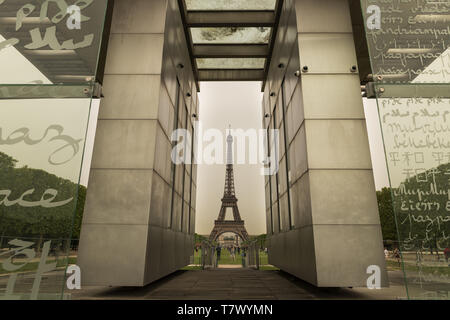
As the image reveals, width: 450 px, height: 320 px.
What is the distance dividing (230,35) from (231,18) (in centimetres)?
131

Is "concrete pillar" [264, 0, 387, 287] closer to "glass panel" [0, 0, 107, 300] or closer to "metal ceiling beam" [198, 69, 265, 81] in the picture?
"glass panel" [0, 0, 107, 300]

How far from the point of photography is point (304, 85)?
21.1ft

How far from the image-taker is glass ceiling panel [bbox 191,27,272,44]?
1119cm

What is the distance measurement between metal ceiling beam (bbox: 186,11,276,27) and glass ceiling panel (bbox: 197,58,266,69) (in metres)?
3.14

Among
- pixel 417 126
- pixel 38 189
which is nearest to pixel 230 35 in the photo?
pixel 417 126

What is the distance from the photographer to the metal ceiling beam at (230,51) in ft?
39.9

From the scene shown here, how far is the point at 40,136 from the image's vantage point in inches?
130

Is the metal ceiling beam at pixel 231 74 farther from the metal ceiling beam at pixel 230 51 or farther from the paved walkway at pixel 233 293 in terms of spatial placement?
the paved walkway at pixel 233 293

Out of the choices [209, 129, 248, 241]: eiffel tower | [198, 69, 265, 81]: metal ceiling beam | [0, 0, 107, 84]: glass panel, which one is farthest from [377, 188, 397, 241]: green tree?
[0, 0, 107, 84]: glass panel

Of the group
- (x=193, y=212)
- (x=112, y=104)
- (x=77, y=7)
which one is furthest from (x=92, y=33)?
(x=193, y=212)

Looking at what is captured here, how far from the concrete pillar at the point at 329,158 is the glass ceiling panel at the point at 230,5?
8.27 ft

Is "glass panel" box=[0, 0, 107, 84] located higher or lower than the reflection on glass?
higher

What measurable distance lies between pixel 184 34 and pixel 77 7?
6.93 m
